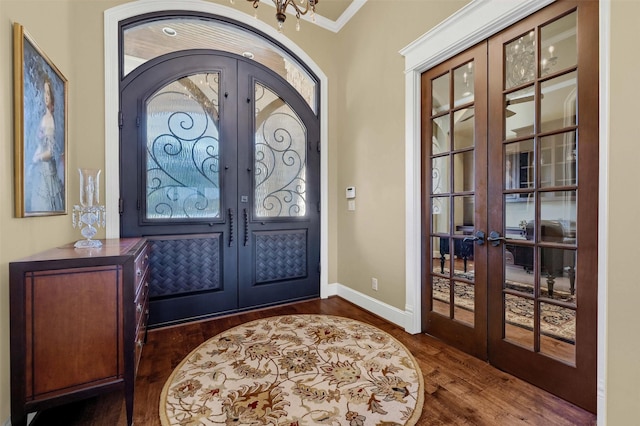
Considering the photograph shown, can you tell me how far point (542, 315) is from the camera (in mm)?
1821

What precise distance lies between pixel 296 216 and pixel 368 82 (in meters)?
1.77

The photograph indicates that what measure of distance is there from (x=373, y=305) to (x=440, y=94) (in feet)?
7.25

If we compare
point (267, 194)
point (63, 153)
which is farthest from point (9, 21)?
point (267, 194)

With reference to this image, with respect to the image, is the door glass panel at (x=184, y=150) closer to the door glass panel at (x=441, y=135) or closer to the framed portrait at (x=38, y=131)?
the framed portrait at (x=38, y=131)

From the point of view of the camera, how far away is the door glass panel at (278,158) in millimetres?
3258

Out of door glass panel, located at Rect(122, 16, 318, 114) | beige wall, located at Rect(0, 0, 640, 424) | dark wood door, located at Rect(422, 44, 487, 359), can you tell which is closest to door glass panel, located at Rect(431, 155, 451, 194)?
dark wood door, located at Rect(422, 44, 487, 359)

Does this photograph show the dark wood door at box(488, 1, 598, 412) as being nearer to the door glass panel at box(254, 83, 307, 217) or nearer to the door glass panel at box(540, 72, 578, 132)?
the door glass panel at box(540, 72, 578, 132)

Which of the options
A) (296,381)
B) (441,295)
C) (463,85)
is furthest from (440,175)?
(296,381)

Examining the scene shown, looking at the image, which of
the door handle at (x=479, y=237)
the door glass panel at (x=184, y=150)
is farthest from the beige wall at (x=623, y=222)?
the door glass panel at (x=184, y=150)

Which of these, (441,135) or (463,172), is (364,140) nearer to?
(441,135)

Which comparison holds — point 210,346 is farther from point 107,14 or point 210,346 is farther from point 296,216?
point 107,14

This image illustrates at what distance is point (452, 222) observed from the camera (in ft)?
7.85

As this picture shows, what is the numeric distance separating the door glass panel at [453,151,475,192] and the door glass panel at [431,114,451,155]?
143 mm

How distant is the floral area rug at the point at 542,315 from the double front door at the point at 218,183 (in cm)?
185
